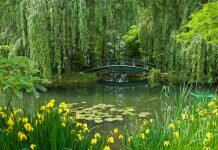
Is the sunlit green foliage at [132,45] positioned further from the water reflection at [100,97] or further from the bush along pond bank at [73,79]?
the water reflection at [100,97]

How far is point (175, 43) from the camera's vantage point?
13281 millimetres

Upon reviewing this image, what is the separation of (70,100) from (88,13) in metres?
3.91

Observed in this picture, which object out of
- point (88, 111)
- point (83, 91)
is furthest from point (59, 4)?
point (88, 111)

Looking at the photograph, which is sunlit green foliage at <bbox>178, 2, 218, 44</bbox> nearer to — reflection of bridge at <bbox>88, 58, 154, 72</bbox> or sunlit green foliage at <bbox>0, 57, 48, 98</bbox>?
sunlit green foliage at <bbox>0, 57, 48, 98</bbox>

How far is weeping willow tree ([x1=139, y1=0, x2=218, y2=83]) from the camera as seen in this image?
11.8 meters

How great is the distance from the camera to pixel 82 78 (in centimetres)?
1602

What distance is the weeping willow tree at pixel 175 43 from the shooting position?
11.8 metres

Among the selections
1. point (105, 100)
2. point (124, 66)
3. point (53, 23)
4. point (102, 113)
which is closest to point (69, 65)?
point (124, 66)

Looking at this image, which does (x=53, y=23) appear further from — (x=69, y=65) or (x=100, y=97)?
(x=69, y=65)

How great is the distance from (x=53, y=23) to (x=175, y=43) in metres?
4.79

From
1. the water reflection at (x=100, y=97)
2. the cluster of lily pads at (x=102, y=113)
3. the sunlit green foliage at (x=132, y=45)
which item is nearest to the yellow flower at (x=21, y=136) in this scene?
the cluster of lily pads at (x=102, y=113)

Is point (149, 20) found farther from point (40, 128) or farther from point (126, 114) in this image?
point (40, 128)

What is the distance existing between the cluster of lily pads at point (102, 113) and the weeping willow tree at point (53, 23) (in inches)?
138

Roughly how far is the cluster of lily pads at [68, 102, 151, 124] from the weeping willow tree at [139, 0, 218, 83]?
130 inches
